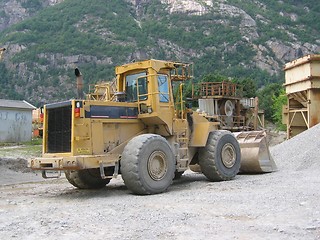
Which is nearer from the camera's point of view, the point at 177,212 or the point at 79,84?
the point at 177,212

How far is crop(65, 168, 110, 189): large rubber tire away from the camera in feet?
38.7

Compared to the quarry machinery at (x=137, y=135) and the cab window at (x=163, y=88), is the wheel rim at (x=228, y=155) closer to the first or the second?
the quarry machinery at (x=137, y=135)

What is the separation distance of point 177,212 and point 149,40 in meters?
Result: 95.7

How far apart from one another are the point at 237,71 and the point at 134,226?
8799 centimetres

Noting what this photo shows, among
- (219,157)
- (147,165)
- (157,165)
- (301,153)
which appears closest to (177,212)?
(147,165)

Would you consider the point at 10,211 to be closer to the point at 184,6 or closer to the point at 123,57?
the point at 123,57

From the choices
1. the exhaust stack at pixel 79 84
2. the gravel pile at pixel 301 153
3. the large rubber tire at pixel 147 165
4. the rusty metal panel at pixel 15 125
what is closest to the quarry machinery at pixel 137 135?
→ the large rubber tire at pixel 147 165

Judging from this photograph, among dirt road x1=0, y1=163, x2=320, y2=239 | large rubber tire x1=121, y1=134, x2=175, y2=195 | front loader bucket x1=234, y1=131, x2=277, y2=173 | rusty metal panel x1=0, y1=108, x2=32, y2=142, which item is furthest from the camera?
rusty metal panel x1=0, y1=108, x2=32, y2=142

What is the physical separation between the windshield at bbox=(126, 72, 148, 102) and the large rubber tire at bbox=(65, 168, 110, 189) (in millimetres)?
2020

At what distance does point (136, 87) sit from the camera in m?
11.4

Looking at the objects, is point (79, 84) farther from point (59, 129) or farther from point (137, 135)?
point (137, 135)

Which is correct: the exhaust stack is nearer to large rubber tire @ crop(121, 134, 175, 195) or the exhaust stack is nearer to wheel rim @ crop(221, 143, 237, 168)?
large rubber tire @ crop(121, 134, 175, 195)

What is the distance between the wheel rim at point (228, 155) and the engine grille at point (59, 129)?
4.22 m

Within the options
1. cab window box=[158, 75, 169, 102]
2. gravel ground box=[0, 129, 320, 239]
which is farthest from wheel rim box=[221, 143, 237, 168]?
cab window box=[158, 75, 169, 102]
